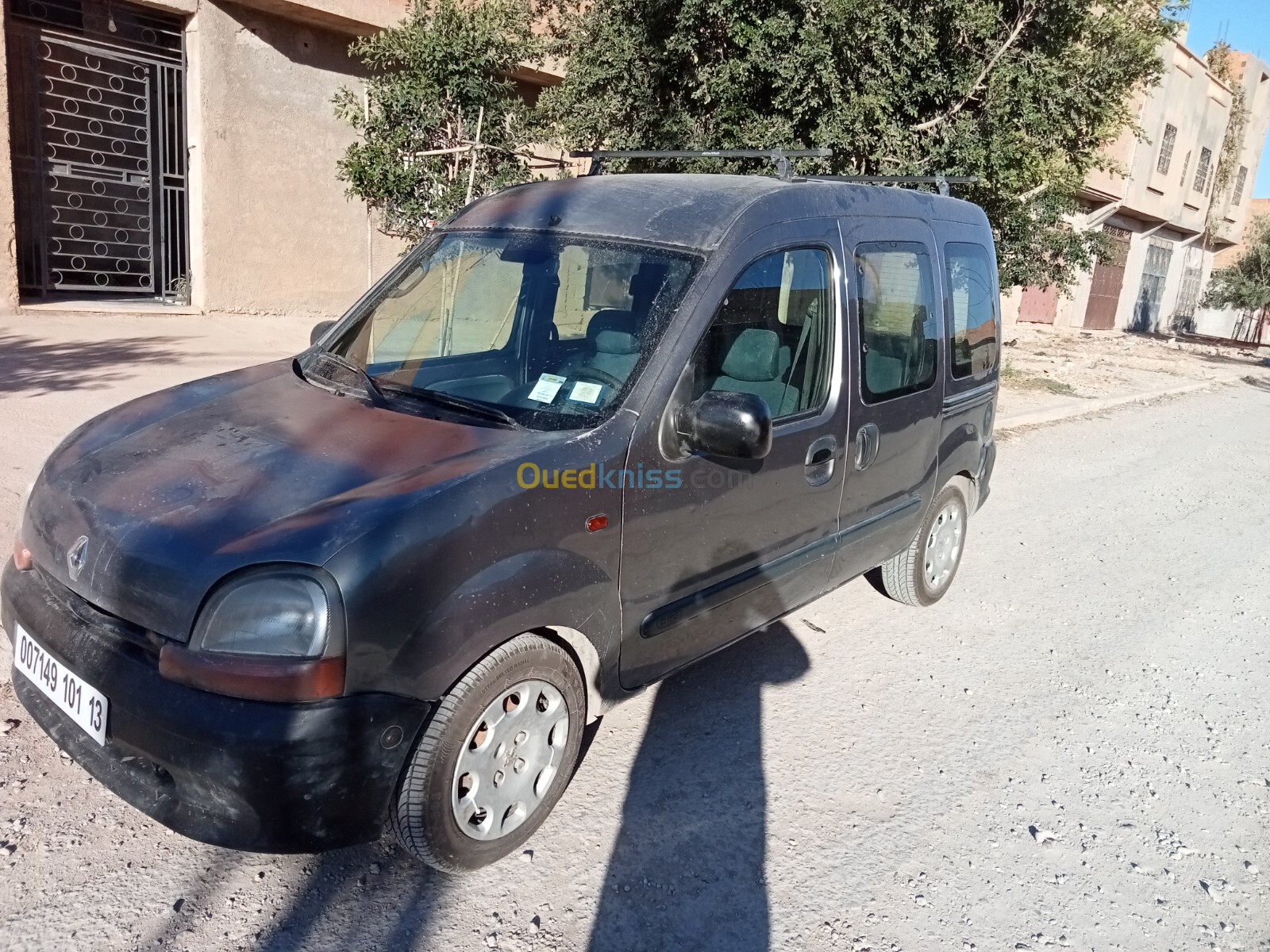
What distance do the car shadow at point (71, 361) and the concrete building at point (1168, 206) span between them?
18.6 metres

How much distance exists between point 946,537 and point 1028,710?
1288 millimetres

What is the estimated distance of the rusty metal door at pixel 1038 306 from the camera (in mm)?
25250

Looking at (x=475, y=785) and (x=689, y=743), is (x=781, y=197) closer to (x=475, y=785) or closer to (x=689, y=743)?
(x=689, y=743)

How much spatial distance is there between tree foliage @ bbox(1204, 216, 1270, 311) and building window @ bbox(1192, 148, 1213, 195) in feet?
7.13

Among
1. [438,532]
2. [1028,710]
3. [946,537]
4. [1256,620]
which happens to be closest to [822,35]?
[946,537]

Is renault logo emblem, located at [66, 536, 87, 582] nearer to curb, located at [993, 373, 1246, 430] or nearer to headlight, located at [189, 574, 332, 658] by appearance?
headlight, located at [189, 574, 332, 658]

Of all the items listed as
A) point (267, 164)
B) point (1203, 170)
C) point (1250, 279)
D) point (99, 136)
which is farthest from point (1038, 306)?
point (99, 136)

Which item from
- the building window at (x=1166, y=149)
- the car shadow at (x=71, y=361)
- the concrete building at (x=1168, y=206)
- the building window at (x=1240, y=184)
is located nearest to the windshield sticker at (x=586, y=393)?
the car shadow at (x=71, y=361)

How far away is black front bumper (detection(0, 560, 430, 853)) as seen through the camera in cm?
227

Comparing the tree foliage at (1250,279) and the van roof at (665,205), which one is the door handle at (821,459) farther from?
the tree foliage at (1250,279)

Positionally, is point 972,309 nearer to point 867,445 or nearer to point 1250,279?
point 867,445

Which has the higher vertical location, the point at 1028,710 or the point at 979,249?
the point at 979,249

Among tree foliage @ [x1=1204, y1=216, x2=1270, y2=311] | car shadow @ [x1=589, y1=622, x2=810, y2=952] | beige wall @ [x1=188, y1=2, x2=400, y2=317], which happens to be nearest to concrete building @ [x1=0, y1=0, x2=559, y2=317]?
beige wall @ [x1=188, y1=2, x2=400, y2=317]

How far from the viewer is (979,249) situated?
5.05m
